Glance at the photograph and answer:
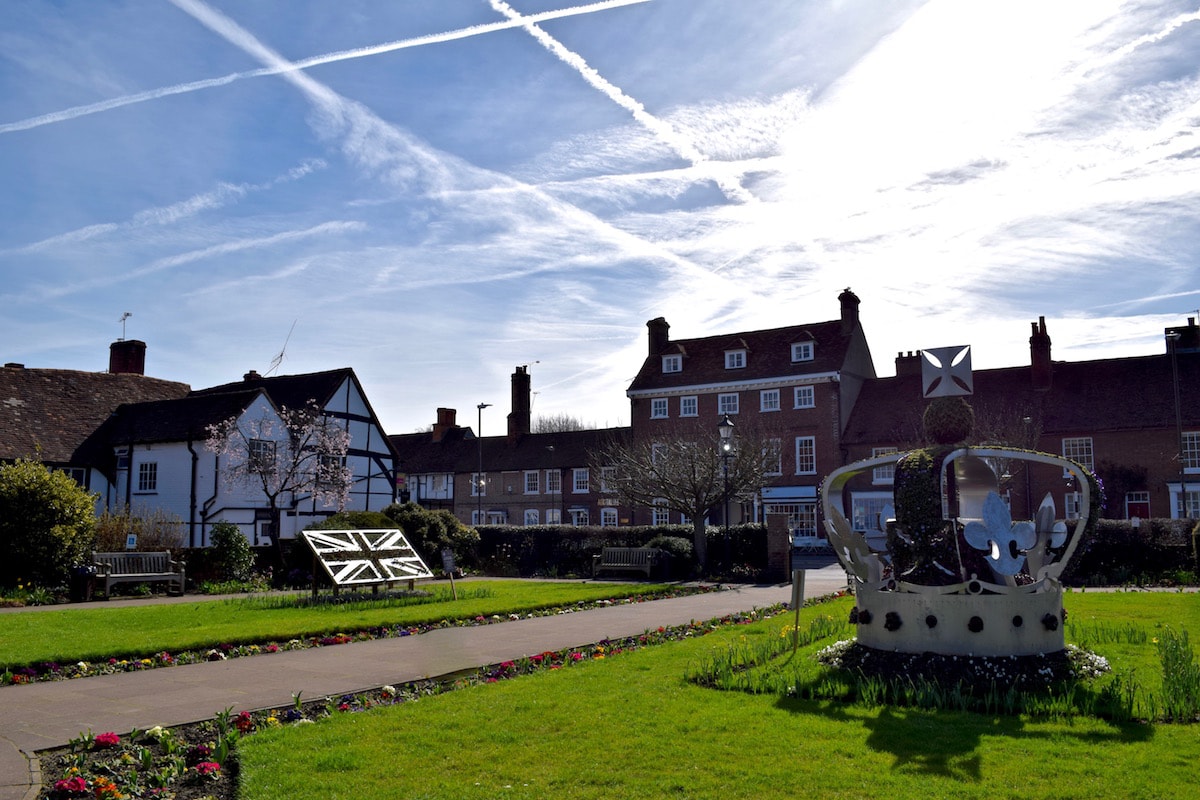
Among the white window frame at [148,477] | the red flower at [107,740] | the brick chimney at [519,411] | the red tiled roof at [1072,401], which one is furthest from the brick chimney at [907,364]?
the red flower at [107,740]

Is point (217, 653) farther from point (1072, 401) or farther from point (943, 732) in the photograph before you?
point (1072, 401)

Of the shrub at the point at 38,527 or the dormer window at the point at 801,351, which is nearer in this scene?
the shrub at the point at 38,527

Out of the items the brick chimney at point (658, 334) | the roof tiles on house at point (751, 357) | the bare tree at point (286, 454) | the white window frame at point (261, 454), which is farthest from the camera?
the brick chimney at point (658, 334)

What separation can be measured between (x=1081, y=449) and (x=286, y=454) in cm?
3267

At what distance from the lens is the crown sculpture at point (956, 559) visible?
28.9 ft

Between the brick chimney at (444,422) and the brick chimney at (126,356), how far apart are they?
910 inches

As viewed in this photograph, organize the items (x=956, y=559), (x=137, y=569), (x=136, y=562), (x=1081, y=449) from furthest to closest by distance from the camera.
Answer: (x=1081, y=449), (x=136, y=562), (x=137, y=569), (x=956, y=559)

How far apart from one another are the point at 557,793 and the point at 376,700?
11.1 feet

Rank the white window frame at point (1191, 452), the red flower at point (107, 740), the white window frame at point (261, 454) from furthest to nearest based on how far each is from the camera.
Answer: the white window frame at point (1191, 452) < the white window frame at point (261, 454) < the red flower at point (107, 740)

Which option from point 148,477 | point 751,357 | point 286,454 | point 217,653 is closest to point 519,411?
point 751,357

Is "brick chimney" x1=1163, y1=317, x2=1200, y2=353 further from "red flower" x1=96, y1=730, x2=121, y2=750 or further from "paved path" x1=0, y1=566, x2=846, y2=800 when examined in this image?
"red flower" x1=96, y1=730, x2=121, y2=750

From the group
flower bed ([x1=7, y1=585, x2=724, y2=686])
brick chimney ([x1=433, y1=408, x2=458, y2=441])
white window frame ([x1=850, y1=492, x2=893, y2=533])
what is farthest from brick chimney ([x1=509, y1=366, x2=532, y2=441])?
flower bed ([x1=7, y1=585, x2=724, y2=686])

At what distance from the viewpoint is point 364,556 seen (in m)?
18.2

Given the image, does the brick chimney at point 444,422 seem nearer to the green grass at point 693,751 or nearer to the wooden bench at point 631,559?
the wooden bench at point 631,559
